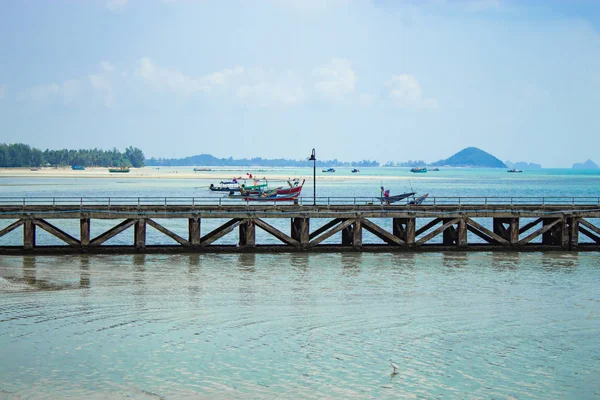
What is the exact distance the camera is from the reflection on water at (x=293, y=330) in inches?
975

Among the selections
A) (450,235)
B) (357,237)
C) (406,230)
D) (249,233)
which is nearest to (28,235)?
(249,233)

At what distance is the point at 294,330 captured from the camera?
30.8m

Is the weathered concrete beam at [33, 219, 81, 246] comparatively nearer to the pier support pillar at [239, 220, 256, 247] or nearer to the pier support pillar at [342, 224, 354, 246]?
the pier support pillar at [239, 220, 256, 247]

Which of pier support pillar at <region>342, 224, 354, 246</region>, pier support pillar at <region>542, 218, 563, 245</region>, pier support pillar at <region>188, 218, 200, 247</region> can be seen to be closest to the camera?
pier support pillar at <region>188, 218, 200, 247</region>

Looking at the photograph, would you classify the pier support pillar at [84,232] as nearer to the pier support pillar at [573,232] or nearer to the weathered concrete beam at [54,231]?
the weathered concrete beam at [54,231]

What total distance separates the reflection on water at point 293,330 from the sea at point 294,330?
8 cm

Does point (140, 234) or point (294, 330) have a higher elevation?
point (140, 234)

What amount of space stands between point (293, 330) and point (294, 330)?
42 mm

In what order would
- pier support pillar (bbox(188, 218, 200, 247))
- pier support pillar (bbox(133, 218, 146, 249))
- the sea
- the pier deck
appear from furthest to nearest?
pier support pillar (bbox(188, 218, 200, 247)) → pier support pillar (bbox(133, 218, 146, 249)) → the pier deck → the sea

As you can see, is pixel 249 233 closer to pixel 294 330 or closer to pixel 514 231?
pixel 514 231

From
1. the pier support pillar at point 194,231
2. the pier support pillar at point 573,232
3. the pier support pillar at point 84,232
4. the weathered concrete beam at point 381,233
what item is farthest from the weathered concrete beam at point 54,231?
the pier support pillar at point 573,232

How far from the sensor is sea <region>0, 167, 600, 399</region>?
2469 cm

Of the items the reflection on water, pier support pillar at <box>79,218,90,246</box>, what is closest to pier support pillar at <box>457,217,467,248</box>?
the reflection on water

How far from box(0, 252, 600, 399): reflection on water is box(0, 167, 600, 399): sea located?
79 mm
